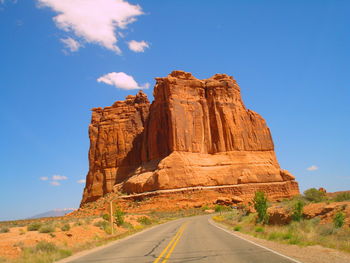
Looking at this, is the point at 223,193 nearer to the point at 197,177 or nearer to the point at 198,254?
the point at 197,177

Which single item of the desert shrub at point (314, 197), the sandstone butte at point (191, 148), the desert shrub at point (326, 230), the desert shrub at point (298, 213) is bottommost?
the desert shrub at point (326, 230)

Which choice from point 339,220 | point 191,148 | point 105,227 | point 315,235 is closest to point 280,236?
point 315,235

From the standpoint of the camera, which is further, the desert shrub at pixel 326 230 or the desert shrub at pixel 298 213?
the desert shrub at pixel 298 213

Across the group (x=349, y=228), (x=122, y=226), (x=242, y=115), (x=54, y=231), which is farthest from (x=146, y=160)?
(x=349, y=228)

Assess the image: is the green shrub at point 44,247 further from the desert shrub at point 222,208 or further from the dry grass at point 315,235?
the desert shrub at point 222,208

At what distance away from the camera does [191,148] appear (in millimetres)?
73000

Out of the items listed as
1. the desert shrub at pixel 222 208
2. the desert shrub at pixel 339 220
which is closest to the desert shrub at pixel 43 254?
the desert shrub at pixel 339 220

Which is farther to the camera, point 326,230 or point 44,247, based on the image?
point 44,247

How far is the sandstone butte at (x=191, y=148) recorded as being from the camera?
6800 centimetres

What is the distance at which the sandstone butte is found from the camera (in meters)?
68.0

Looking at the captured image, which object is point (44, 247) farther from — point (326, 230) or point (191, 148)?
point (191, 148)

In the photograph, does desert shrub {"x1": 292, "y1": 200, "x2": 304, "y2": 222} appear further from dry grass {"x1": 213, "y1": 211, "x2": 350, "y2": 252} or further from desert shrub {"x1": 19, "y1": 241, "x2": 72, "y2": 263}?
desert shrub {"x1": 19, "y1": 241, "x2": 72, "y2": 263}

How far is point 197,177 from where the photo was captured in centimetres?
6631

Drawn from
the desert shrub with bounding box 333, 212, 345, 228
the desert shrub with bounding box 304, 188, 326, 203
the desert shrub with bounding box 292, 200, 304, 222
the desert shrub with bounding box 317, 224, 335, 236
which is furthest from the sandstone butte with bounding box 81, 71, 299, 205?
the desert shrub with bounding box 333, 212, 345, 228
